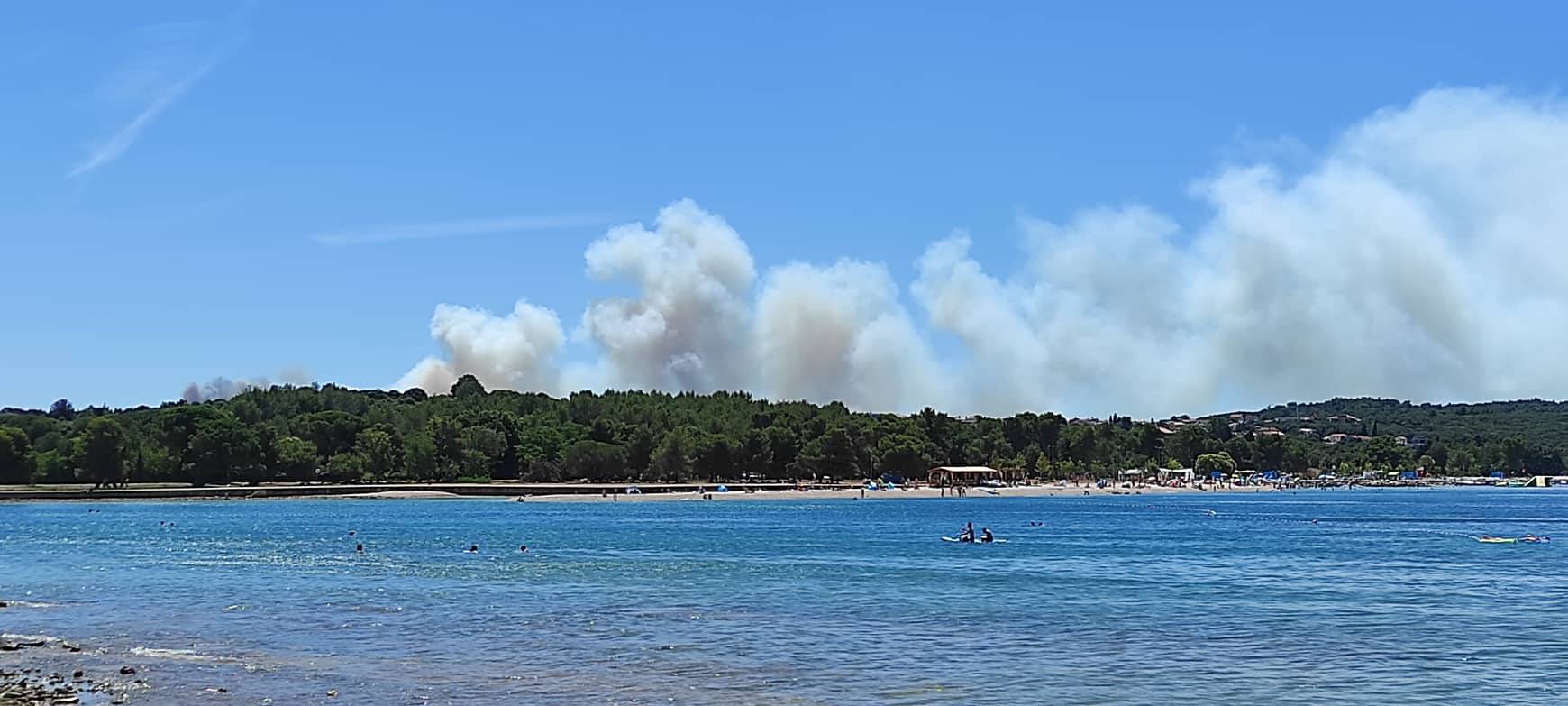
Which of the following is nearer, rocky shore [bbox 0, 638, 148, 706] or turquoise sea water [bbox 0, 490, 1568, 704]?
rocky shore [bbox 0, 638, 148, 706]

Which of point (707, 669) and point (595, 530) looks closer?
point (707, 669)

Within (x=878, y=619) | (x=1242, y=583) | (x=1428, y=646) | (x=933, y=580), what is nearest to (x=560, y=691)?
(x=878, y=619)

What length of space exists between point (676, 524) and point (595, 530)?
1208 cm

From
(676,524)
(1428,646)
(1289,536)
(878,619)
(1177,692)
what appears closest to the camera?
(1177,692)

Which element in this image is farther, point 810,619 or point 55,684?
point 810,619

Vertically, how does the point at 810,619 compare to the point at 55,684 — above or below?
above

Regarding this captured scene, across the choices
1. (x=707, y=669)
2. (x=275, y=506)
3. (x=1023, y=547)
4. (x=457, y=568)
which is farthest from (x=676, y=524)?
(x=707, y=669)

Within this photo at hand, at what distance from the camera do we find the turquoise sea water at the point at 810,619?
30.4 meters

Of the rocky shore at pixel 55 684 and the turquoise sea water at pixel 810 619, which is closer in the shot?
the rocky shore at pixel 55 684

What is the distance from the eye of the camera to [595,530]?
108688mm

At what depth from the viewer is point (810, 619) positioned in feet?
141

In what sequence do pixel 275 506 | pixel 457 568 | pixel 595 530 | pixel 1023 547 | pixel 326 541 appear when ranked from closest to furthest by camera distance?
pixel 457 568, pixel 1023 547, pixel 326 541, pixel 595 530, pixel 275 506

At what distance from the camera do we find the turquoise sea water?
3038 cm

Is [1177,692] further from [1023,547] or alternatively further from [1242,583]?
[1023,547]
